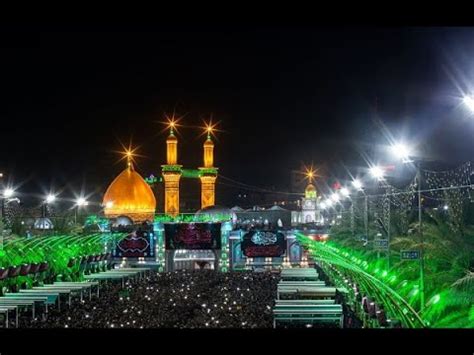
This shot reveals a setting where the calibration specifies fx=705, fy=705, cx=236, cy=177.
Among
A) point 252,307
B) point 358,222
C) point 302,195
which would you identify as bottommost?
point 252,307

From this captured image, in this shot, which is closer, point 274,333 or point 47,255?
point 274,333

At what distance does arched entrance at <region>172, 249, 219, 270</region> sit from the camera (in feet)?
70.2

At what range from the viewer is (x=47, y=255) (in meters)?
14.8

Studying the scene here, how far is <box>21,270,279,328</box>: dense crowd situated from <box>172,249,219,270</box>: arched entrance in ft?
12.7

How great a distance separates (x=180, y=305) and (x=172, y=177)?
11.5 meters

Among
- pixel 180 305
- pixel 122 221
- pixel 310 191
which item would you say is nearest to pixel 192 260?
pixel 122 221

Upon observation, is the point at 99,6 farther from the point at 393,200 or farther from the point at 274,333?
the point at 393,200

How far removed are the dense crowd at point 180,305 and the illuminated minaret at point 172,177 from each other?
12.5ft

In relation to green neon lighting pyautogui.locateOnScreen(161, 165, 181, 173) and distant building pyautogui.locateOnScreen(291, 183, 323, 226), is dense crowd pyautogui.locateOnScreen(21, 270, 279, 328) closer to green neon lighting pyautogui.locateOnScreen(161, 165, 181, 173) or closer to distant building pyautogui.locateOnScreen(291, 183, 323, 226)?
green neon lighting pyautogui.locateOnScreen(161, 165, 181, 173)

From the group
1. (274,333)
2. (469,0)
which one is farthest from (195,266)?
(469,0)

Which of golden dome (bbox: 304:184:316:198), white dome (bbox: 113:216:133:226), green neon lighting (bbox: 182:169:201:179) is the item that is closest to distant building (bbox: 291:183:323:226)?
golden dome (bbox: 304:184:316:198)

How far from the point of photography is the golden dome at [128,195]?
31.1 meters

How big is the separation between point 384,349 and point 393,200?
9499 millimetres

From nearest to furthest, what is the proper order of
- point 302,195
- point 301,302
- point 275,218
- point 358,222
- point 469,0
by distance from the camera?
point 469,0 < point 301,302 < point 358,222 < point 275,218 < point 302,195
